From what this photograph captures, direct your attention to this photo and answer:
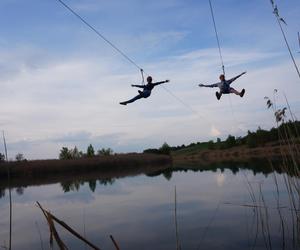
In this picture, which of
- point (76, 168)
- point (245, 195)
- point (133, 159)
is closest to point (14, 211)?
point (245, 195)

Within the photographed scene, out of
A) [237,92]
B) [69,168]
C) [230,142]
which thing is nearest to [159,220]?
[237,92]

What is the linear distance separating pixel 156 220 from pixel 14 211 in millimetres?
8324

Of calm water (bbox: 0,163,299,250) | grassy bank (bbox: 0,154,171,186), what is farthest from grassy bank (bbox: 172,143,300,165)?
calm water (bbox: 0,163,299,250)

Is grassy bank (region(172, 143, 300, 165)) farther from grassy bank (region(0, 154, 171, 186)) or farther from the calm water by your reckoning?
the calm water

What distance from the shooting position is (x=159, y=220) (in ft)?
45.8

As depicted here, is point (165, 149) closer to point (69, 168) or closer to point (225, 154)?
point (225, 154)

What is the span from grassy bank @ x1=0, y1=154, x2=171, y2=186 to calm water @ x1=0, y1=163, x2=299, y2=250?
14.0 metres

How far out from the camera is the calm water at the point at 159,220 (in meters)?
10.5

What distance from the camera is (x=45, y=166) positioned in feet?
129

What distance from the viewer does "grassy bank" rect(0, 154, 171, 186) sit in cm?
3731

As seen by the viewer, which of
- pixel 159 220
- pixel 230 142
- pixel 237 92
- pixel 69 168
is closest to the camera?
pixel 237 92

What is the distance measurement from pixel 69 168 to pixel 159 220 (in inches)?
1141

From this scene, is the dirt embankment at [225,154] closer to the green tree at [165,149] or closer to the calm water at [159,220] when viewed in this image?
the green tree at [165,149]

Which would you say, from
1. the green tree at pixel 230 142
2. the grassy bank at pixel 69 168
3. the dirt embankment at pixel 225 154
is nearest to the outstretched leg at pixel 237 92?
the grassy bank at pixel 69 168
